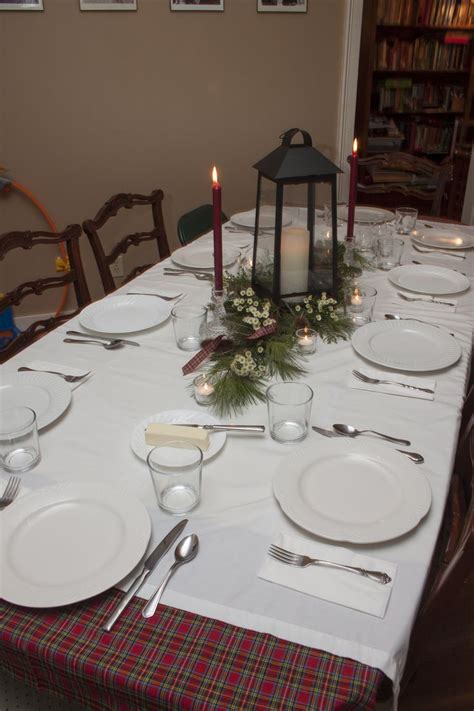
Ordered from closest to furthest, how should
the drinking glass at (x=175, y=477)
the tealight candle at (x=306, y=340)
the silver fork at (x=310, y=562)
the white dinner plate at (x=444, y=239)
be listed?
the silver fork at (x=310, y=562), the drinking glass at (x=175, y=477), the tealight candle at (x=306, y=340), the white dinner plate at (x=444, y=239)

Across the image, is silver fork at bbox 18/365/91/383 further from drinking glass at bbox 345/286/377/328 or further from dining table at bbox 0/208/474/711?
drinking glass at bbox 345/286/377/328

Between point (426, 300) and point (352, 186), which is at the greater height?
point (352, 186)

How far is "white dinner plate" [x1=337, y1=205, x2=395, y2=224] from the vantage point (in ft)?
7.35

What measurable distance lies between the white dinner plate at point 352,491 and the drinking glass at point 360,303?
0.57 meters

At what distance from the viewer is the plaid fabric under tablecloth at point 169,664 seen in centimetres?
61

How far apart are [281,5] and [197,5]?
403mm

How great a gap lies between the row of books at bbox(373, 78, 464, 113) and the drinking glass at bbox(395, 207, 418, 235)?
3208mm

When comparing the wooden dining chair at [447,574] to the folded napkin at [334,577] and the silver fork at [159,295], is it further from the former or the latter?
the silver fork at [159,295]

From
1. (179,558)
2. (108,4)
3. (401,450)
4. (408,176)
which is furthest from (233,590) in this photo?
(108,4)

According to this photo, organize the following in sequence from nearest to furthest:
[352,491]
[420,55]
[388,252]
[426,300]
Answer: [352,491], [426,300], [388,252], [420,55]

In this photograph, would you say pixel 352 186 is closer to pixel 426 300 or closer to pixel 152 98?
pixel 426 300

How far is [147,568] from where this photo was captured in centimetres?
74

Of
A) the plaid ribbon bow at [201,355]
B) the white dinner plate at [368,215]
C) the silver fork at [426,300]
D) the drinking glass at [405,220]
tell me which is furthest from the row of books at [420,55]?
the plaid ribbon bow at [201,355]

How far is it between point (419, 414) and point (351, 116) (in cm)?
235
